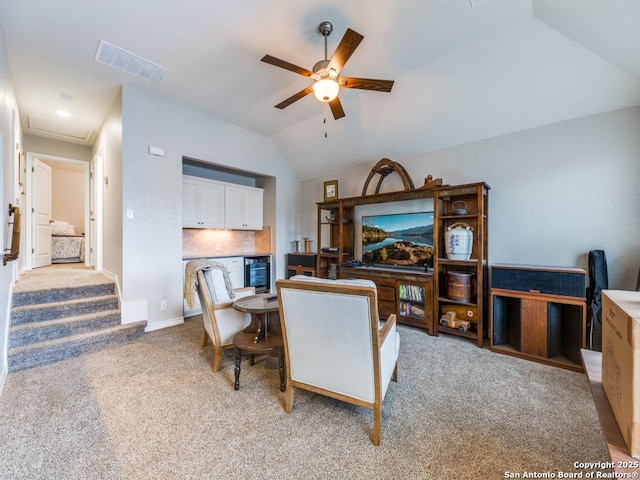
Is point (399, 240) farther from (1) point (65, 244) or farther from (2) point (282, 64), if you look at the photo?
(1) point (65, 244)

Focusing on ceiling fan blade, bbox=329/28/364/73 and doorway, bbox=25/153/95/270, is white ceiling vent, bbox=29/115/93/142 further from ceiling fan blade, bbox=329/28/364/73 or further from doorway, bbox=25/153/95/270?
ceiling fan blade, bbox=329/28/364/73

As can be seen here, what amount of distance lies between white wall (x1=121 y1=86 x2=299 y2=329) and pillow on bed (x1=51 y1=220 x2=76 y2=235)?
13.6 ft

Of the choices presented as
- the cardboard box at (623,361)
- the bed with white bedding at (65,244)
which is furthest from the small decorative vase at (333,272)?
the bed with white bedding at (65,244)

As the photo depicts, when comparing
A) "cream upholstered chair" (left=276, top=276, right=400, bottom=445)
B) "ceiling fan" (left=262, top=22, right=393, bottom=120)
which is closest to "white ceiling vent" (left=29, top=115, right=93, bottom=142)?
"ceiling fan" (left=262, top=22, right=393, bottom=120)

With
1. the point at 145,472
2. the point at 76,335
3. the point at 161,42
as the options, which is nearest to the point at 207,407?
the point at 145,472

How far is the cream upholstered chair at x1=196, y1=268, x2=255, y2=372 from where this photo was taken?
2.40 meters

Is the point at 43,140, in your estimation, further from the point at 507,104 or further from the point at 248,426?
the point at 507,104

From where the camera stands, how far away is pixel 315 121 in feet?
13.8

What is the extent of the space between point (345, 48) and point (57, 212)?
7988 millimetres

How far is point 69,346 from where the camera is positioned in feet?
8.99

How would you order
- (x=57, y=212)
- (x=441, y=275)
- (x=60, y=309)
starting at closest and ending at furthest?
1. (x=60, y=309)
2. (x=441, y=275)
3. (x=57, y=212)

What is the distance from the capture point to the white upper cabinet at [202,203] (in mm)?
4250

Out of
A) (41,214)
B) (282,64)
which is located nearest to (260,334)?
(282,64)

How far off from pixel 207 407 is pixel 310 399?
0.76 meters
